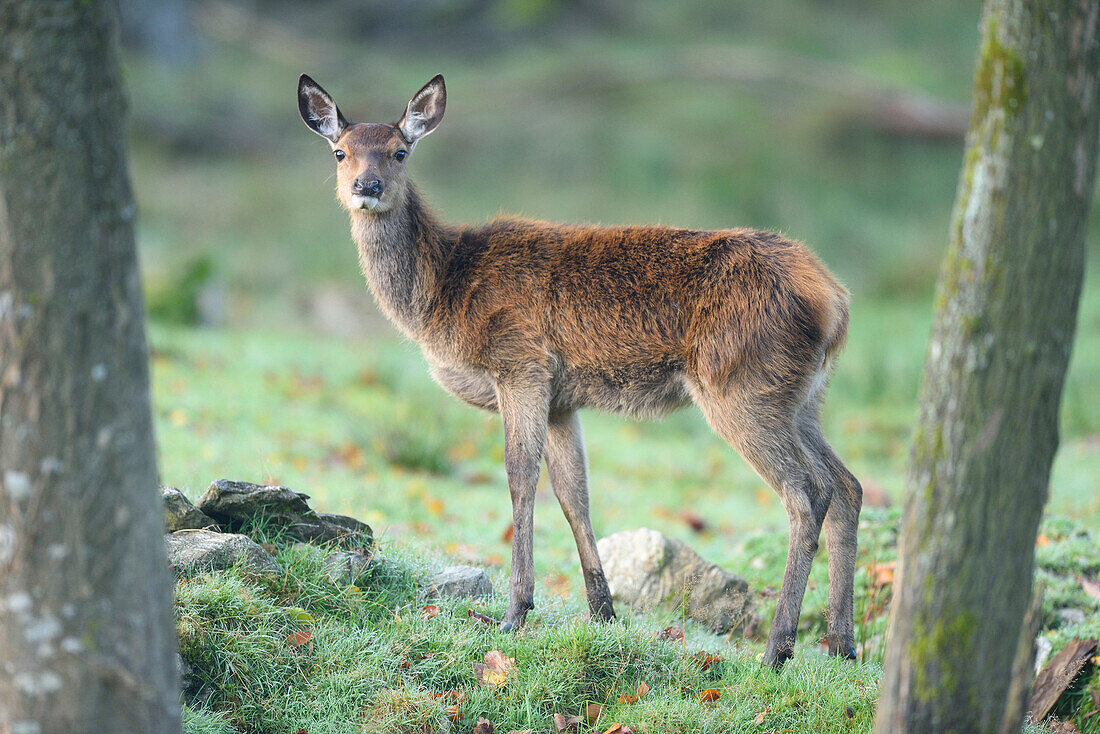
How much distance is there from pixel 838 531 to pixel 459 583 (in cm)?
204

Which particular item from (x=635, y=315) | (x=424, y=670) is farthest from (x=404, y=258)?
(x=424, y=670)

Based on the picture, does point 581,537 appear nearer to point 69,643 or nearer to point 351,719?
point 351,719

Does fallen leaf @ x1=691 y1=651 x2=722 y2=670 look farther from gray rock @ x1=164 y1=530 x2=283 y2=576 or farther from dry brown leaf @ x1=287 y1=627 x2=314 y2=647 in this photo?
gray rock @ x1=164 y1=530 x2=283 y2=576

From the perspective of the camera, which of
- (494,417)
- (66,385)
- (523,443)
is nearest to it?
(66,385)

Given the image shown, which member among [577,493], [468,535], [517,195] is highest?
[517,195]

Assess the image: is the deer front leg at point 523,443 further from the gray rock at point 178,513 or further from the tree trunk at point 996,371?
the tree trunk at point 996,371

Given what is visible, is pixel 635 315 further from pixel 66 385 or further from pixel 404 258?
pixel 66 385

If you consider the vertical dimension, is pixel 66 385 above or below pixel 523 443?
above

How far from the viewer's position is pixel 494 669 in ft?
14.2

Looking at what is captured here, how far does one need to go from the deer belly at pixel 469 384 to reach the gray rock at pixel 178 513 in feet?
5.08

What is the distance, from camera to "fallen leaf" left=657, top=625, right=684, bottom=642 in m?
4.85

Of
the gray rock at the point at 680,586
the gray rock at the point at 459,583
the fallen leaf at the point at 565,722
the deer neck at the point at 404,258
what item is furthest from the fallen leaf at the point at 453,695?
the deer neck at the point at 404,258

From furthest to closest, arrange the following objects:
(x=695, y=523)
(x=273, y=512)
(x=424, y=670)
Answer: (x=695, y=523) → (x=273, y=512) → (x=424, y=670)

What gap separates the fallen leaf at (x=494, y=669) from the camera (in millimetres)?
4250
